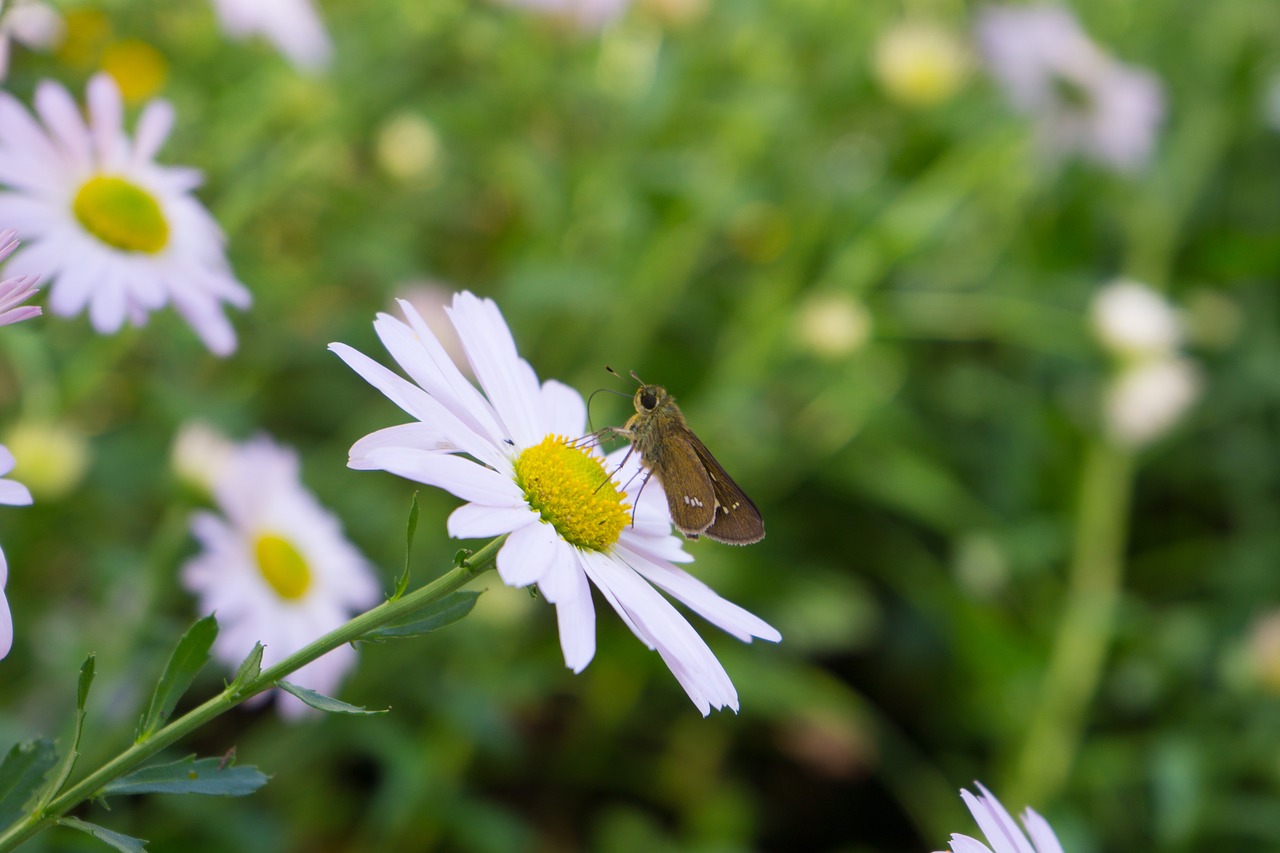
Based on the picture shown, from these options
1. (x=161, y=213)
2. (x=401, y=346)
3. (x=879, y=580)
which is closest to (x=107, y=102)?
(x=161, y=213)

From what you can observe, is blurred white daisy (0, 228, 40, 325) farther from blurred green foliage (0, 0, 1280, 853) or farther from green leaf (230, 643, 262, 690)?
blurred green foliage (0, 0, 1280, 853)

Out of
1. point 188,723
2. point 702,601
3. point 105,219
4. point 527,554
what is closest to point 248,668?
point 188,723

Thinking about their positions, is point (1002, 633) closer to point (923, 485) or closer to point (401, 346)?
point (923, 485)

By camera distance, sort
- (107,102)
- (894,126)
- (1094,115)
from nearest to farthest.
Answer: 1. (107,102)
2. (894,126)
3. (1094,115)

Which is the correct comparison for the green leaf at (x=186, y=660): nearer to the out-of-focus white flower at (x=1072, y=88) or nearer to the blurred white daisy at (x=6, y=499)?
the blurred white daisy at (x=6, y=499)

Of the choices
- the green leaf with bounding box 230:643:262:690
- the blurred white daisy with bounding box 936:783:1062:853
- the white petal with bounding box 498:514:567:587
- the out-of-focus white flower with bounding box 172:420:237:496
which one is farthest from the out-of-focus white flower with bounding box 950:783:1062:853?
the out-of-focus white flower with bounding box 172:420:237:496
